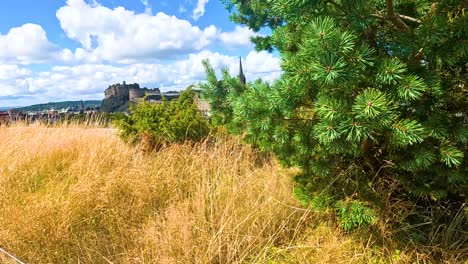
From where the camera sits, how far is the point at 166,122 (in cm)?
534

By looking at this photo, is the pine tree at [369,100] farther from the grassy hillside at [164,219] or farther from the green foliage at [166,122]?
the green foliage at [166,122]

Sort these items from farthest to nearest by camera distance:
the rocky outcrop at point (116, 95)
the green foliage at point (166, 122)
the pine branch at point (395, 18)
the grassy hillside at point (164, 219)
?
1. the rocky outcrop at point (116, 95)
2. the green foliage at point (166, 122)
3. the grassy hillside at point (164, 219)
4. the pine branch at point (395, 18)

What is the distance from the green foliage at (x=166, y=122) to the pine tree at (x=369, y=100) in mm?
2629

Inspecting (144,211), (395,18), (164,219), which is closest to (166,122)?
(144,211)

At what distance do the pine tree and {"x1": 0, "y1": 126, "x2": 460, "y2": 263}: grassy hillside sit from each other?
34 cm

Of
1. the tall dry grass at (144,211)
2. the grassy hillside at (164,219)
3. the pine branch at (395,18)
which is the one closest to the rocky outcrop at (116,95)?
the tall dry grass at (144,211)

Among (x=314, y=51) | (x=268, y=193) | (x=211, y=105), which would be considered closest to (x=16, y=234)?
(x=211, y=105)

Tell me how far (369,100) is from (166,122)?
419cm

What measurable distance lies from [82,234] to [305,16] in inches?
95.2

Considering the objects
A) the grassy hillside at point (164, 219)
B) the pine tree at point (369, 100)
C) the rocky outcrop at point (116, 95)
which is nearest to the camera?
the pine tree at point (369, 100)

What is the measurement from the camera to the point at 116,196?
10.5 feet

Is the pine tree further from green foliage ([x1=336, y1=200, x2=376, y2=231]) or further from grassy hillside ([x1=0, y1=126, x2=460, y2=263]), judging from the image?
grassy hillside ([x1=0, y1=126, x2=460, y2=263])

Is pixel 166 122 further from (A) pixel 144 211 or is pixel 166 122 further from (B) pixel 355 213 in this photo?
(B) pixel 355 213

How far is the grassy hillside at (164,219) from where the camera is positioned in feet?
7.82
